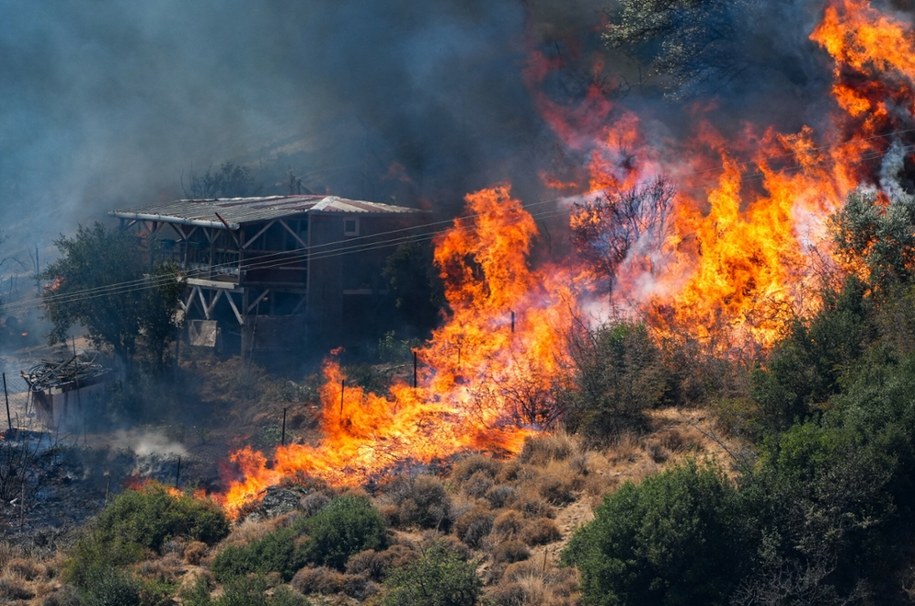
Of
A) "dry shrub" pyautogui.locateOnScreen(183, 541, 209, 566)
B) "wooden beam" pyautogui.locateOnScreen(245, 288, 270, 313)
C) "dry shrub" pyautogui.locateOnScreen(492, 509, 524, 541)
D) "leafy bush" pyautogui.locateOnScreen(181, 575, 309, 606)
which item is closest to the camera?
"leafy bush" pyautogui.locateOnScreen(181, 575, 309, 606)

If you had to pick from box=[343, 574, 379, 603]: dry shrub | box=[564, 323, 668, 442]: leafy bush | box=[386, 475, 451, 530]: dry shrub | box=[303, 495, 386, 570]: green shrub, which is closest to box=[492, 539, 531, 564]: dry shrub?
box=[386, 475, 451, 530]: dry shrub

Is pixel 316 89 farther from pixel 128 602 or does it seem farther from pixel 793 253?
pixel 128 602

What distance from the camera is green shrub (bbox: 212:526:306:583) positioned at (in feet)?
50.6

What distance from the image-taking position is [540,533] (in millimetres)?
15289

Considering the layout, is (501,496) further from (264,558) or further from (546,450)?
(264,558)

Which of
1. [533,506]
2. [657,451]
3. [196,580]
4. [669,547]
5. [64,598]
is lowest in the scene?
[64,598]

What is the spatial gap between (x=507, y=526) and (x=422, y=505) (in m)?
1.92

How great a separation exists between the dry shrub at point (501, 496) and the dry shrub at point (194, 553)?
500 centimetres

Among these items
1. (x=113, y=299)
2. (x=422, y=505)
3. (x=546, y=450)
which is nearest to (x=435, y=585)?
(x=422, y=505)

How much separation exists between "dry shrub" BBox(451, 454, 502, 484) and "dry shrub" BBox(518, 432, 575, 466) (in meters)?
0.54

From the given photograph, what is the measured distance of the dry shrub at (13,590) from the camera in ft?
52.4

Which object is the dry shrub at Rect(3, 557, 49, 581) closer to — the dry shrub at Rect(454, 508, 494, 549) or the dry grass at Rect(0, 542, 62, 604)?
the dry grass at Rect(0, 542, 62, 604)

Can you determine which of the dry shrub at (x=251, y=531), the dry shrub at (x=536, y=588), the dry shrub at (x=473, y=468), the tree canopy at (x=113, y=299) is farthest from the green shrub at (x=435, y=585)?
the tree canopy at (x=113, y=299)

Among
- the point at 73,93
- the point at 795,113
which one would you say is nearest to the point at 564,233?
the point at 795,113
